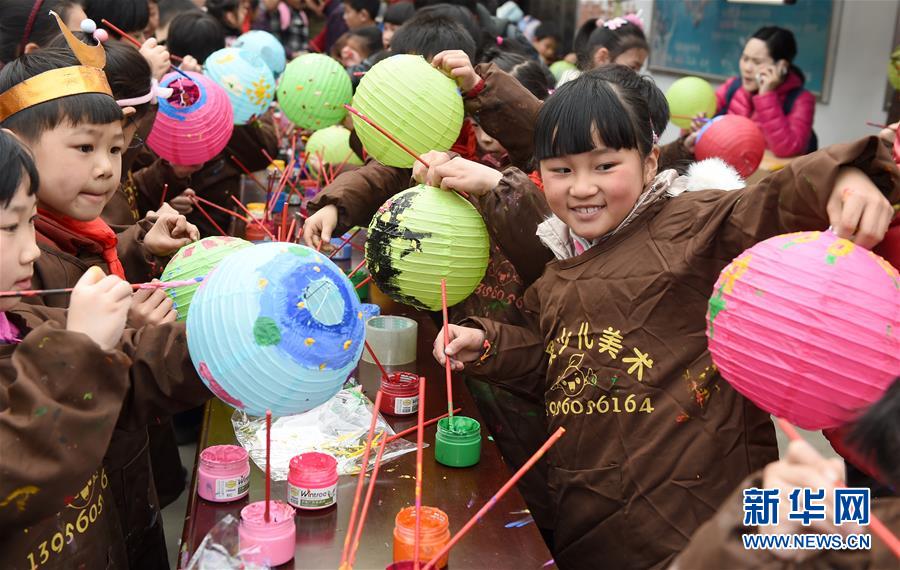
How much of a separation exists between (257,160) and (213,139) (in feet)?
4.46

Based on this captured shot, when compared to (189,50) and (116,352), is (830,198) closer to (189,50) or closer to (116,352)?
(116,352)

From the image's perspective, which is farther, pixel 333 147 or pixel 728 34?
pixel 728 34

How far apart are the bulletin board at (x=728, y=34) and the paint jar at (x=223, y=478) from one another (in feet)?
19.9

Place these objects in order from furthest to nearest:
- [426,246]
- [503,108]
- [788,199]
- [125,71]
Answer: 1. [125,71]
2. [503,108]
3. [426,246]
4. [788,199]

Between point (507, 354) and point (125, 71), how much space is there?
1.49 metres

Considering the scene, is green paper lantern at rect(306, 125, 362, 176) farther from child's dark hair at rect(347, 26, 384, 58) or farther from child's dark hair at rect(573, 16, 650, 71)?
child's dark hair at rect(347, 26, 384, 58)

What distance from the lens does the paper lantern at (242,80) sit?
3854 millimetres

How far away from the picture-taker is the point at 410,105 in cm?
214

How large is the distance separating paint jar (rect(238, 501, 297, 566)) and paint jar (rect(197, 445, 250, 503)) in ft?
0.56

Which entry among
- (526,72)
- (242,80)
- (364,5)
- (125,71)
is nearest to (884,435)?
(526,72)

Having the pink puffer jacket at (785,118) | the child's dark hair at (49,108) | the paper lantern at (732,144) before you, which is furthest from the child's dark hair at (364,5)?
the child's dark hair at (49,108)

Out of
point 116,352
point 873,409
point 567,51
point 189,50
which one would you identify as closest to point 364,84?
point 116,352

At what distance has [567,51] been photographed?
1078 centimetres

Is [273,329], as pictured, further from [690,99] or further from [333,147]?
[690,99]
